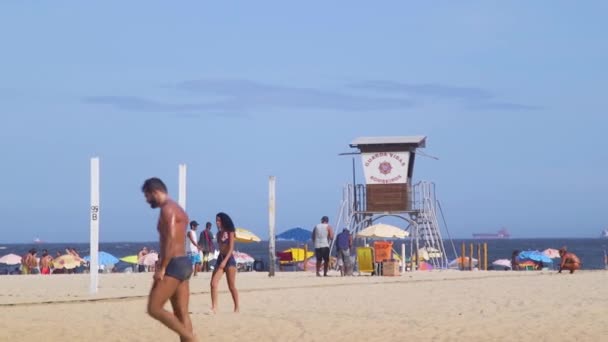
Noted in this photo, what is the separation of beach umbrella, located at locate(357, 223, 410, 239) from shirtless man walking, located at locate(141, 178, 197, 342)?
2622cm

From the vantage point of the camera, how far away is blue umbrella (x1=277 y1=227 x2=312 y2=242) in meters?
40.4

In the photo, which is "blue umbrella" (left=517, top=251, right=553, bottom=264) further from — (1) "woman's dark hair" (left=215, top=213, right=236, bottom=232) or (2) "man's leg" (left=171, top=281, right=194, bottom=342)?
(2) "man's leg" (left=171, top=281, right=194, bottom=342)

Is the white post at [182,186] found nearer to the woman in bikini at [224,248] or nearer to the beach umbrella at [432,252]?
the woman in bikini at [224,248]

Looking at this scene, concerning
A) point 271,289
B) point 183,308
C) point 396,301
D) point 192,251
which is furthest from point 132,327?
point 192,251

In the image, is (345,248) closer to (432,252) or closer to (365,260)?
(365,260)

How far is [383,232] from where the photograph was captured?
117ft

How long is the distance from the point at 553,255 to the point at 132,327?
3823 centimetres

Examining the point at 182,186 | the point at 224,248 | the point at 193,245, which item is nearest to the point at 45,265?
the point at 193,245

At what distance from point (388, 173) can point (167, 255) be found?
1156 inches

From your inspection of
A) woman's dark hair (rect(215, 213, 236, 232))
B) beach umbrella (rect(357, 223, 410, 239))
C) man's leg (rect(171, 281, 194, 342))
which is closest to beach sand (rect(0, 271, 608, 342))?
woman's dark hair (rect(215, 213, 236, 232))

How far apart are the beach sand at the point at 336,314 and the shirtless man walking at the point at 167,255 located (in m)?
2.27

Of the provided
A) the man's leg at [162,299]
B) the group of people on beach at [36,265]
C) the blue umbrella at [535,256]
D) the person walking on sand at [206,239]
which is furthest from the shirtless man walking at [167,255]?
the blue umbrella at [535,256]

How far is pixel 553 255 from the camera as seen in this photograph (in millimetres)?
48344

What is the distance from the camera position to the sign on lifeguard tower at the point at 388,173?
125ft
